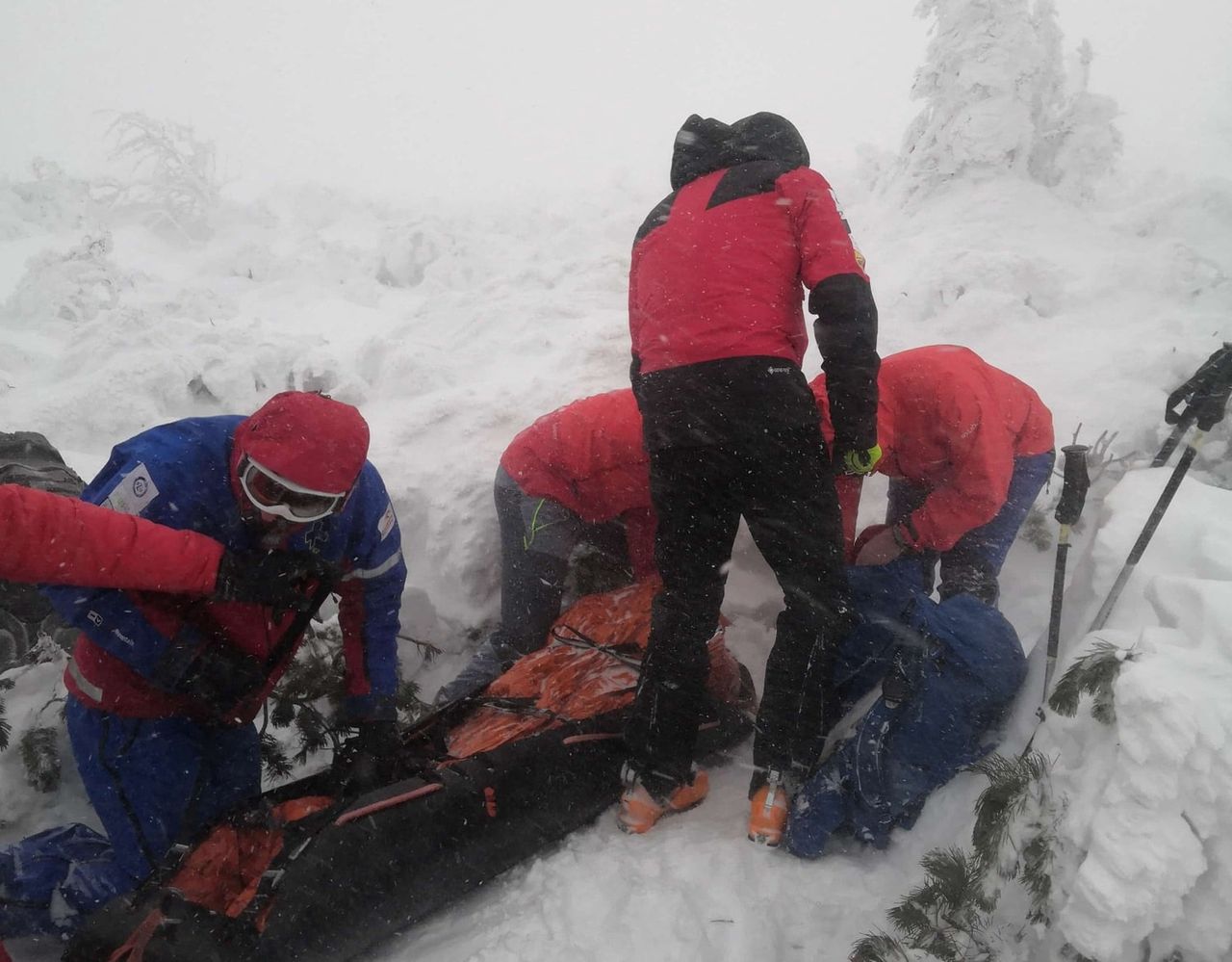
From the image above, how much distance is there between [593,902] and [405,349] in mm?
4222

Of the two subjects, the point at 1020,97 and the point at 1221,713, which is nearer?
the point at 1221,713

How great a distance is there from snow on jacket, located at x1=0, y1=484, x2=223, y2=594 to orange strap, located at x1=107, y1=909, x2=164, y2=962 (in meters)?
0.90

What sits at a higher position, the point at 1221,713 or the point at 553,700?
the point at 1221,713

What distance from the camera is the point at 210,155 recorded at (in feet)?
36.5

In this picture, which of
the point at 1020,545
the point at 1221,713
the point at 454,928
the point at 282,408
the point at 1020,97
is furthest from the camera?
the point at 1020,97

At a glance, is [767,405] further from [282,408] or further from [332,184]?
[332,184]

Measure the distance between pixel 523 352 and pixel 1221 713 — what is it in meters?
4.88

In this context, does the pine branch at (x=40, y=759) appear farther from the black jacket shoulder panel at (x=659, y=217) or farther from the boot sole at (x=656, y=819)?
the black jacket shoulder panel at (x=659, y=217)

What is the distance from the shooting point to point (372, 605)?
278 centimetres

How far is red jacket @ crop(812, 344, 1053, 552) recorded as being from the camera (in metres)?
2.87

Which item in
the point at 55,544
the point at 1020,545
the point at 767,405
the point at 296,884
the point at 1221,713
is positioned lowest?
the point at 296,884

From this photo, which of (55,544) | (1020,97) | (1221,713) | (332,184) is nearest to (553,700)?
(55,544)

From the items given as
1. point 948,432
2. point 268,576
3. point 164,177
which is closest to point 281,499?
point 268,576

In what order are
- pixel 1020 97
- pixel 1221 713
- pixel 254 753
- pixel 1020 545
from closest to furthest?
1. pixel 1221 713
2. pixel 254 753
3. pixel 1020 545
4. pixel 1020 97
